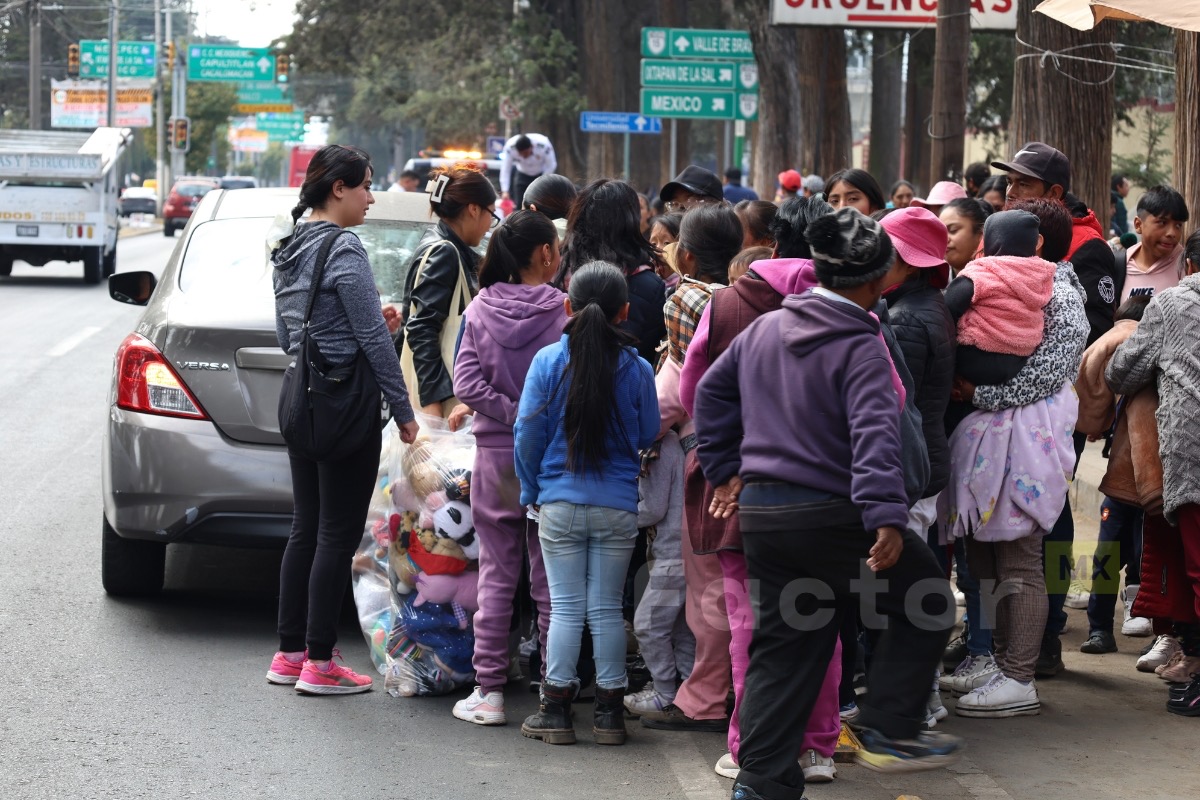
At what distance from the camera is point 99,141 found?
26969 millimetres

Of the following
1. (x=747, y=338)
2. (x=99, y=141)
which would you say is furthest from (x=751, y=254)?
(x=99, y=141)

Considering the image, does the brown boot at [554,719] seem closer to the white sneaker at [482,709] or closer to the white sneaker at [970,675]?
the white sneaker at [482,709]

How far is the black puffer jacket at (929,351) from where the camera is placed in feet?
16.8

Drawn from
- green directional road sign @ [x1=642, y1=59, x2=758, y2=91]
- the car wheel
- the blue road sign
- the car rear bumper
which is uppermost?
green directional road sign @ [x1=642, y1=59, x2=758, y2=91]

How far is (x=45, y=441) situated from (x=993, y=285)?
7332 millimetres

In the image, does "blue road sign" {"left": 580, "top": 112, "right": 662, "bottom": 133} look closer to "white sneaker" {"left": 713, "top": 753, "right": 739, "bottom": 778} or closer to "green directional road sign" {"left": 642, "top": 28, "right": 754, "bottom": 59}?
"green directional road sign" {"left": 642, "top": 28, "right": 754, "bottom": 59}

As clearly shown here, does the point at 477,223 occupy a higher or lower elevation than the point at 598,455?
higher

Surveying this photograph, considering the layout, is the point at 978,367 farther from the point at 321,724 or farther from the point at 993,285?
the point at 321,724

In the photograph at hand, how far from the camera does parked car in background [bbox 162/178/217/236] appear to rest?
45.2 meters

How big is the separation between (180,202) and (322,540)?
4274 centimetres

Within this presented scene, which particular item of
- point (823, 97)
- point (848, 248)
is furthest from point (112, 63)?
point (848, 248)

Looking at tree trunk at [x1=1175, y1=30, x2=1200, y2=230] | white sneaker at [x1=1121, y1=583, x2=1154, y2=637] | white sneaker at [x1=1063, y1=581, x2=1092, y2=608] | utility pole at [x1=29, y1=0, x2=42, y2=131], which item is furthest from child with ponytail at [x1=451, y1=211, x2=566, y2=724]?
utility pole at [x1=29, y1=0, x2=42, y2=131]

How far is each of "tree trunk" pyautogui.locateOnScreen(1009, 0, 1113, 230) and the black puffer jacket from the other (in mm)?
5037

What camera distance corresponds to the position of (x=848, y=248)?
165 inches
